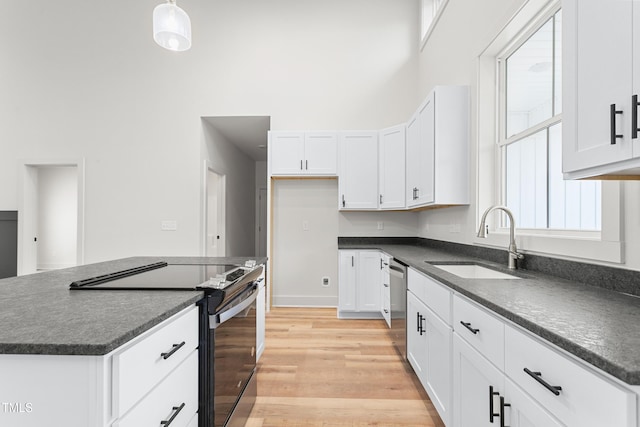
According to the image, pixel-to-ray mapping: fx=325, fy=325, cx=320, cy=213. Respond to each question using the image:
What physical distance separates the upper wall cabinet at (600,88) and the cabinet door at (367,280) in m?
2.86

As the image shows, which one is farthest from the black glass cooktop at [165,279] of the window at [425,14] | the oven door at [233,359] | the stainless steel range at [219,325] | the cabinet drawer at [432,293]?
the window at [425,14]

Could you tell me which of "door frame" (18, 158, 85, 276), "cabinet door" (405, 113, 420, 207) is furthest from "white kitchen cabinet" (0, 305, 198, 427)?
"door frame" (18, 158, 85, 276)

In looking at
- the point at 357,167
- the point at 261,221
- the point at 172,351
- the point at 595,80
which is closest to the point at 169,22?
the point at 172,351

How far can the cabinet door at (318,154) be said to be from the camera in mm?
4199

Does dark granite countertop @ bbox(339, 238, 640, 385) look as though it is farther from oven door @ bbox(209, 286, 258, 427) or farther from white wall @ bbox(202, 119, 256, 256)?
white wall @ bbox(202, 119, 256, 256)

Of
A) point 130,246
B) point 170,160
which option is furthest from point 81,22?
point 130,246

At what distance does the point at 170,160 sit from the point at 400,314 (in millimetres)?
3588

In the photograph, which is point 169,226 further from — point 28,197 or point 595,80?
point 595,80

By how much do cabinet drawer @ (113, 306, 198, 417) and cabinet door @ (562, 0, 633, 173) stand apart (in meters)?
1.42

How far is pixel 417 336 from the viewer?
2.26 meters

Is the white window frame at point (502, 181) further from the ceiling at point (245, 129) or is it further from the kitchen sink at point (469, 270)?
the ceiling at point (245, 129)

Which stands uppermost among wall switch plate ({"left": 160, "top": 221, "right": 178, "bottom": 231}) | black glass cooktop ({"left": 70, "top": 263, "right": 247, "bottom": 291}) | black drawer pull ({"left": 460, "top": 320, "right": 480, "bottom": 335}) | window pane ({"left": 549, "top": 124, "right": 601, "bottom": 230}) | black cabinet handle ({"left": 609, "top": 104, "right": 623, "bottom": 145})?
black cabinet handle ({"left": 609, "top": 104, "right": 623, "bottom": 145})

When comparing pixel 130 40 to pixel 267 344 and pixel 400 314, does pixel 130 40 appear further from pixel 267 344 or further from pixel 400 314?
pixel 400 314

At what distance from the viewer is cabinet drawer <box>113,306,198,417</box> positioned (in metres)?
0.81
